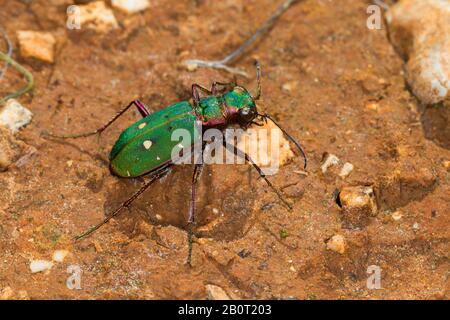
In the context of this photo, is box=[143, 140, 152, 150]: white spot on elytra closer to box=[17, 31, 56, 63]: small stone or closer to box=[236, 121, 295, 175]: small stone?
box=[236, 121, 295, 175]: small stone

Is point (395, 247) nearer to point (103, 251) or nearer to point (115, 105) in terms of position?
point (103, 251)

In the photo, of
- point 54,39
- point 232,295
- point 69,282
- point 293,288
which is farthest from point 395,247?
point 54,39

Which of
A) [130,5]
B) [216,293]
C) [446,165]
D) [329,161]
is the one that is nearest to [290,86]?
[329,161]

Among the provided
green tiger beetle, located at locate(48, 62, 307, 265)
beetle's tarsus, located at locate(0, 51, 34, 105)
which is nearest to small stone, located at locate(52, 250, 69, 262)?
green tiger beetle, located at locate(48, 62, 307, 265)

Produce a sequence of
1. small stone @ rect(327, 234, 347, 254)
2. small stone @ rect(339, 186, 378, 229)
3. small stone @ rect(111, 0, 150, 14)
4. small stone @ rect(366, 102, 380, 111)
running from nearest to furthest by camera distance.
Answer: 1. small stone @ rect(327, 234, 347, 254)
2. small stone @ rect(339, 186, 378, 229)
3. small stone @ rect(366, 102, 380, 111)
4. small stone @ rect(111, 0, 150, 14)
